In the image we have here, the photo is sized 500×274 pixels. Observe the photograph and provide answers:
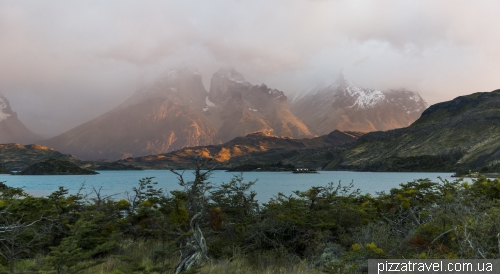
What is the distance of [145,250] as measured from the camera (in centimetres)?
1190

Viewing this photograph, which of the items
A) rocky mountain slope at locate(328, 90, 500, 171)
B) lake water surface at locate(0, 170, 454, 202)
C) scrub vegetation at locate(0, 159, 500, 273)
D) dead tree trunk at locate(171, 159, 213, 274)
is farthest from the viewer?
rocky mountain slope at locate(328, 90, 500, 171)

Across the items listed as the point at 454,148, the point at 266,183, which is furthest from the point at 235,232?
the point at 454,148

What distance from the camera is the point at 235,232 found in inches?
516

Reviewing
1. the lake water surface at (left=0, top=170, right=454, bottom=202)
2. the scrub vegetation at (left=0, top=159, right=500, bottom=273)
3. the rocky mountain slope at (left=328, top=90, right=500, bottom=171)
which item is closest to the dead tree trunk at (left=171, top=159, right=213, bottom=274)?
the scrub vegetation at (left=0, top=159, right=500, bottom=273)

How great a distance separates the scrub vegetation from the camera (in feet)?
25.3

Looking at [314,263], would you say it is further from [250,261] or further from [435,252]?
[435,252]

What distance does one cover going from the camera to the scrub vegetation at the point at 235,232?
303 inches

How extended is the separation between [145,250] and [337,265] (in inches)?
291

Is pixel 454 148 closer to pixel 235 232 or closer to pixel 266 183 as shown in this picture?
pixel 266 183

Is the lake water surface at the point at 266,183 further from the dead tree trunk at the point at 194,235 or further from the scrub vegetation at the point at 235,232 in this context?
the dead tree trunk at the point at 194,235

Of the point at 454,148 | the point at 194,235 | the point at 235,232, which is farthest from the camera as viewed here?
the point at 454,148

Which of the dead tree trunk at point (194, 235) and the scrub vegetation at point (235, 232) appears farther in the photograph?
the scrub vegetation at point (235, 232)

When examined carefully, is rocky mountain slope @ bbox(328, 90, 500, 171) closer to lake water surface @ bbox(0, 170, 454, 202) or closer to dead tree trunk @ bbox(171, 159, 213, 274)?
lake water surface @ bbox(0, 170, 454, 202)

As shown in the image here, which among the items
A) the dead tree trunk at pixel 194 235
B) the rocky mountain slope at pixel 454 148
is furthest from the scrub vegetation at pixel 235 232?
the rocky mountain slope at pixel 454 148
